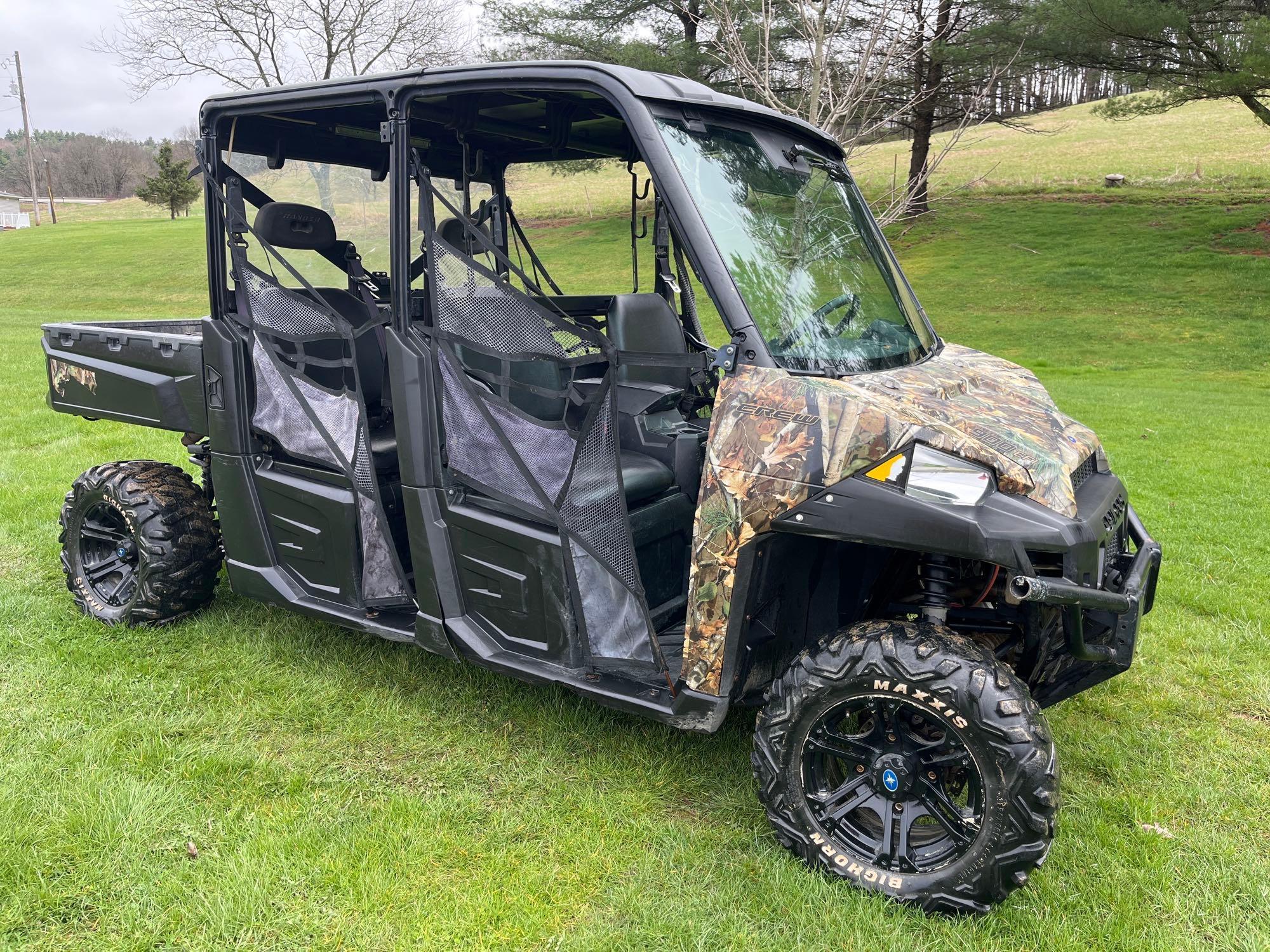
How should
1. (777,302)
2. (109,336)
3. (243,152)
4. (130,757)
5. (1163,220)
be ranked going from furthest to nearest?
(1163,220), (109,336), (243,152), (130,757), (777,302)

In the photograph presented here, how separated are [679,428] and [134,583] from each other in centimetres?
278

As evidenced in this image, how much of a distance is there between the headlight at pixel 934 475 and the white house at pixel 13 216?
55.9m

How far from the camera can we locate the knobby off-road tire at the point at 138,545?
14.3 ft

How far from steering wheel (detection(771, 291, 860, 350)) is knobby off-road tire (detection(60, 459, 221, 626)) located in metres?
3.02

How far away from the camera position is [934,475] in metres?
2.53

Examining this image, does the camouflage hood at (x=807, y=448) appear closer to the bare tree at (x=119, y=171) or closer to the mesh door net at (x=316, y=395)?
the mesh door net at (x=316, y=395)

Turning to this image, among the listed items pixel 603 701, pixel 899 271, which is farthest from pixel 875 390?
pixel 603 701

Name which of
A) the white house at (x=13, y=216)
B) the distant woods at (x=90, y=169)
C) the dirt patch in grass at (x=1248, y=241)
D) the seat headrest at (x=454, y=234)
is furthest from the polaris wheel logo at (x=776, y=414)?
the distant woods at (x=90, y=169)

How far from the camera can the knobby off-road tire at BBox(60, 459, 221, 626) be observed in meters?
4.36

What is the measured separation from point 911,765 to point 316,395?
2506 millimetres

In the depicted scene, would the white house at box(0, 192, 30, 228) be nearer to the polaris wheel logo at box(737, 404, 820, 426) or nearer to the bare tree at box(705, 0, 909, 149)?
the bare tree at box(705, 0, 909, 149)

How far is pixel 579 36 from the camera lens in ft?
70.4

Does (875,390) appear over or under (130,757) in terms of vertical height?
over

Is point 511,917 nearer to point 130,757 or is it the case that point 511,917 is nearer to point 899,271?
point 130,757
